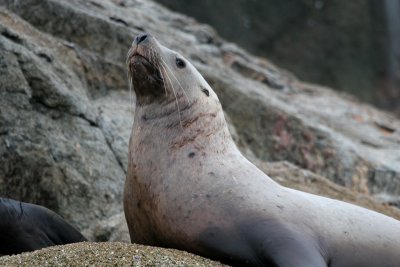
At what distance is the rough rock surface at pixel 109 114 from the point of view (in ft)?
22.6

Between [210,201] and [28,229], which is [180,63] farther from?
[28,229]

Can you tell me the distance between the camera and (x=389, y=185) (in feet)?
32.4

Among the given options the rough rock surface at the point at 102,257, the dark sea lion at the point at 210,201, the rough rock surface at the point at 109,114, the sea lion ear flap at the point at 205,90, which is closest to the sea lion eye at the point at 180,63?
the dark sea lion at the point at 210,201

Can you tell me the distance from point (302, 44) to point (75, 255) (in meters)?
17.8

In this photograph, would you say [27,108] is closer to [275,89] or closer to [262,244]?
[262,244]

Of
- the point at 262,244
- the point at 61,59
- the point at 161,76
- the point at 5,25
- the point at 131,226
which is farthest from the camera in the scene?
the point at 61,59

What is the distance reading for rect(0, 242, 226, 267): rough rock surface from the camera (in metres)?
4.49

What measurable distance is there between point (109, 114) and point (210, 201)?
3201mm

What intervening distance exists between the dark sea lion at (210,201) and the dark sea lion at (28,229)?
1.73 feet

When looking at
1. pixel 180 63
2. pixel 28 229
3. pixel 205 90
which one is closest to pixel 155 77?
pixel 180 63

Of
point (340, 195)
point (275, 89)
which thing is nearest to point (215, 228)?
point (340, 195)

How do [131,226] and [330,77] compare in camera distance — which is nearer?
[131,226]

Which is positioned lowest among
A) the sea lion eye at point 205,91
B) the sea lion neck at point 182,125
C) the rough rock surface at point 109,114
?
the rough rock surface at point 109,114

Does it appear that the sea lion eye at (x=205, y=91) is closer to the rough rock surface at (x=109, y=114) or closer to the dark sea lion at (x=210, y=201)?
the dark sea lion at (x=210, y=201)
